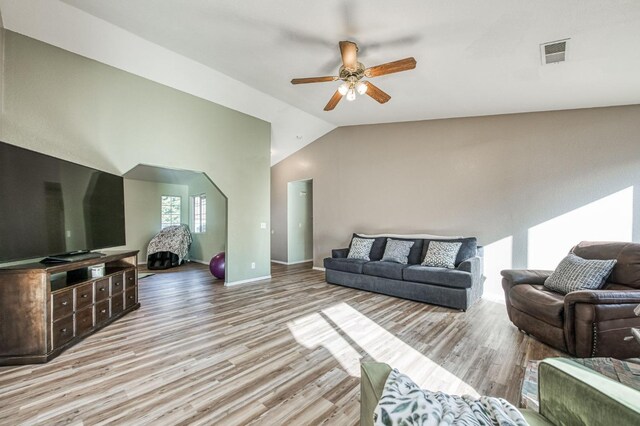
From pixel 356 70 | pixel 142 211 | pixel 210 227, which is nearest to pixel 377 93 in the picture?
pixel 356 70

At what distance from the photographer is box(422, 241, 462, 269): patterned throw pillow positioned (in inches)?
163

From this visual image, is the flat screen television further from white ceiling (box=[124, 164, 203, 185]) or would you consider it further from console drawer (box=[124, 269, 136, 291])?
white ceiling (box=[124, 164, 203, 185])

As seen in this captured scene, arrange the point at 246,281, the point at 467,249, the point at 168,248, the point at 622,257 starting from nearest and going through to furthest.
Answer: the point at 622,257, the point at 467,249, the point at 246,281, the point at 168,248

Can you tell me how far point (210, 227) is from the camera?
24.2 ft

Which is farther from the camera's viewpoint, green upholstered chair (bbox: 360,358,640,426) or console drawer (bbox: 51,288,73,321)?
console drawer (bbox: 51,288,73,321)

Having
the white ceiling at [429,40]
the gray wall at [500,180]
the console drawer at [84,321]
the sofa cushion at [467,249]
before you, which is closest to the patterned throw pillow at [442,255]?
the sofa cushion at [467,249]

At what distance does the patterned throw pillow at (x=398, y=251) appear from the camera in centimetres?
469

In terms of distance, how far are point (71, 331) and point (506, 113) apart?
6.19 meters

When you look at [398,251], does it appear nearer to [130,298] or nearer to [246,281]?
[246,281]

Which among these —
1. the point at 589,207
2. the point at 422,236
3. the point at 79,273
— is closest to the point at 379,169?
the point at 422,236

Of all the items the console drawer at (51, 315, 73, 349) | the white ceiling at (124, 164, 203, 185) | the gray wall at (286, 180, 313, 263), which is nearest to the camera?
the console drawer at (51, 315, 73, 349)

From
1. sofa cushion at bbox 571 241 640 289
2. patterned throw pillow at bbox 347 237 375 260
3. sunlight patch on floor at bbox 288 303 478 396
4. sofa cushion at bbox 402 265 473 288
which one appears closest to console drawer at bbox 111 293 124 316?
sunlight patch on floor at bbox 288 303 478 396

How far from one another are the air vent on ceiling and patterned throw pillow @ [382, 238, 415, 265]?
3.05 m

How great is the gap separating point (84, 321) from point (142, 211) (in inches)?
204
